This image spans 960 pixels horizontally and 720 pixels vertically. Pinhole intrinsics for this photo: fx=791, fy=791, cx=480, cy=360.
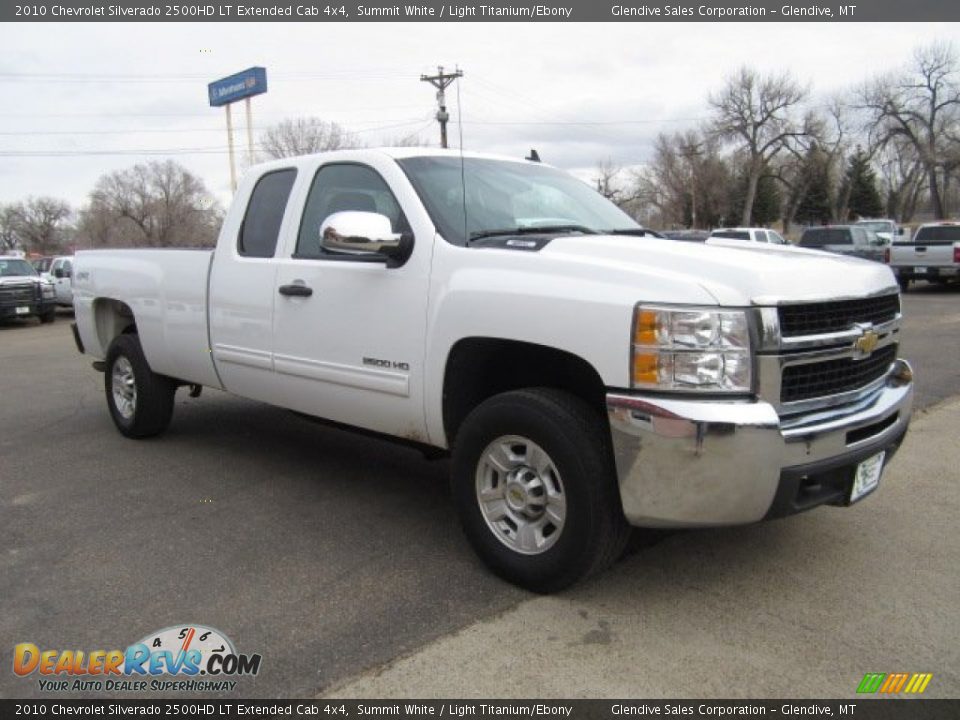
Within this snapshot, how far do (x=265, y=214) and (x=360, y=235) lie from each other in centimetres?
153

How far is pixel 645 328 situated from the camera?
296cm

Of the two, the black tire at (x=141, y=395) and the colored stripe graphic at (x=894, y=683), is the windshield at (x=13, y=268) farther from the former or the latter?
the colored stripe graphic at (x=894, y=683)

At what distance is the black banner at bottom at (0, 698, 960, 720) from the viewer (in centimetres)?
262

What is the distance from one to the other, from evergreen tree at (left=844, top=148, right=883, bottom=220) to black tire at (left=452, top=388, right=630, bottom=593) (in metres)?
78.0

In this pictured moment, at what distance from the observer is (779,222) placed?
8000cm

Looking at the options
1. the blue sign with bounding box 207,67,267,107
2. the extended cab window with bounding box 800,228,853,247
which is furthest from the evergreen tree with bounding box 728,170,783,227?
the extended cab window with bounding box 800,228,853,247

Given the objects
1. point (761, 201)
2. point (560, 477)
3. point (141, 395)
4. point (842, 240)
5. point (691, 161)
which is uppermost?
point (691, 161)

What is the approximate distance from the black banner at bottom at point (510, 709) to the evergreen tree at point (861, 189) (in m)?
78.4

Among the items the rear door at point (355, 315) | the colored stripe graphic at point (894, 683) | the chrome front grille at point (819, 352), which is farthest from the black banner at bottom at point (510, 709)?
the rear door at point (355, 315)

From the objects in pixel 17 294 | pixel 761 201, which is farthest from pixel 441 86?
pixel 761 201

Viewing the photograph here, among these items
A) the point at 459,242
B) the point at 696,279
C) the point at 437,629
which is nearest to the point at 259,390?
the point at 459,242

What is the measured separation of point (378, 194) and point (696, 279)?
1.92m

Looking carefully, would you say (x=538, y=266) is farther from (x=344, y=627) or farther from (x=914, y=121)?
(x=914, y=121)

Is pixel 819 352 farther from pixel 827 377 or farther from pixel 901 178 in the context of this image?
pixel 901 178
